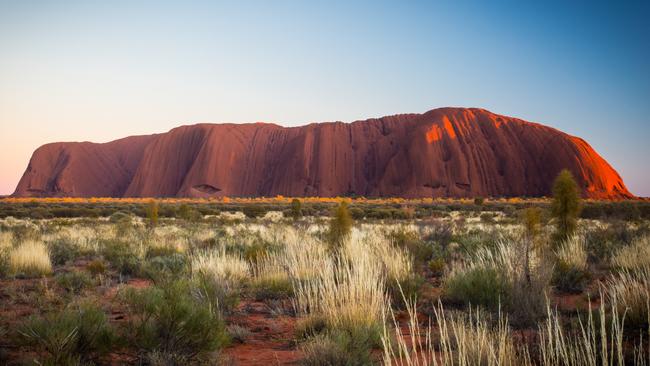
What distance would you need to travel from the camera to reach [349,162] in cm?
7881

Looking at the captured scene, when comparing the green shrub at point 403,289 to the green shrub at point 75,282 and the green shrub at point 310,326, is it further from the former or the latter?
the green shrub at point 75,282

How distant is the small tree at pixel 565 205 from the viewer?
909 cm

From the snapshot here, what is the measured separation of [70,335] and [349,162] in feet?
250

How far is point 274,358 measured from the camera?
11.7 feet

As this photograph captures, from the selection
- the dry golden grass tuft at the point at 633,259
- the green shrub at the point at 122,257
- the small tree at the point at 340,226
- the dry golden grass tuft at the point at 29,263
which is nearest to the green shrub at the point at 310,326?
the small tree at the point at 340,226

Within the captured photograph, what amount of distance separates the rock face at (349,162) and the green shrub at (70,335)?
66321mm

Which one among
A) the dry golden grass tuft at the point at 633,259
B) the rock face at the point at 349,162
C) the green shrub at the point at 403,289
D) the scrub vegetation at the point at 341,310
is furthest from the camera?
the rock face at the point at 349,162

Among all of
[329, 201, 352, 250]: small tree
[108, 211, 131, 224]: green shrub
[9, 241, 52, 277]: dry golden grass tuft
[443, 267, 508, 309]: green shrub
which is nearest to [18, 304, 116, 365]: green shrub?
[443, 267, 508, 309]: green shrub

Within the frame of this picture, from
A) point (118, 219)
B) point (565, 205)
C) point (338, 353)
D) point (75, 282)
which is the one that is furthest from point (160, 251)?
point (118, 219)

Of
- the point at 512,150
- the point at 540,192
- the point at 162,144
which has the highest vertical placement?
the point at 162,144

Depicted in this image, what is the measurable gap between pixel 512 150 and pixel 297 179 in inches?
1567

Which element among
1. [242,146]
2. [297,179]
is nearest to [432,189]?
[297,179]

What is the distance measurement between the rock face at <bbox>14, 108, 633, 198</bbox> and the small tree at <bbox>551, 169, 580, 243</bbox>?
5855 cm

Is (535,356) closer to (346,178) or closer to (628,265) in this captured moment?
(628,265)
